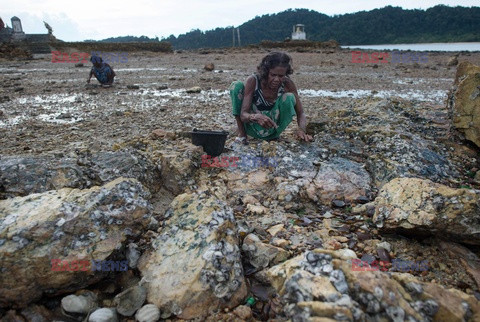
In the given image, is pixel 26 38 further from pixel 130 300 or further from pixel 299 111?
pixel 130 300

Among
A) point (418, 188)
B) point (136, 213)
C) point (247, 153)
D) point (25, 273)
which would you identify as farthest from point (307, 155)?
point (25, 273)

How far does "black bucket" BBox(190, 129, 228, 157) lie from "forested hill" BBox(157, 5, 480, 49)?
5068cm

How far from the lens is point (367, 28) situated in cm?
5384

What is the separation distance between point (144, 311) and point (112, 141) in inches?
108

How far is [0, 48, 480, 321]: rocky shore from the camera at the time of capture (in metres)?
1.41

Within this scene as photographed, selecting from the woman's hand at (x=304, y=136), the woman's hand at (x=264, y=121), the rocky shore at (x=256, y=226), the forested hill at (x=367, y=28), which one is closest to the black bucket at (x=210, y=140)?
the rocky shore at (x=256, y=226)

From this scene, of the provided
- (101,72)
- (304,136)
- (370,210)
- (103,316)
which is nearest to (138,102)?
(101,72)

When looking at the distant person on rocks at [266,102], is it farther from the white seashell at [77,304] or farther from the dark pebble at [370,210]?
the white seashell at [77,304]

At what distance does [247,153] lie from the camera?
3.26 metres

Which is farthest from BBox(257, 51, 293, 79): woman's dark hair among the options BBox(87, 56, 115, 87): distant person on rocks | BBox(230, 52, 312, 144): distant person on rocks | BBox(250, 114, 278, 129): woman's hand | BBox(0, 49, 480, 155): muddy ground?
BBox(87, 56, 115, 87): distant person on rocks

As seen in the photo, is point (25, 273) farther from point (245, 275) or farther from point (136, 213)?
point (245, 275)

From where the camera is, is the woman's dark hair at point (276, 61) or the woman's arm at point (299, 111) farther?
the woman's arm at point (299, 111)

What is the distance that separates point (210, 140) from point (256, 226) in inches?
45.9

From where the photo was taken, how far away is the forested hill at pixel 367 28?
46.9m
